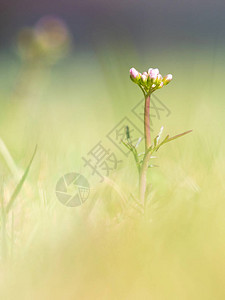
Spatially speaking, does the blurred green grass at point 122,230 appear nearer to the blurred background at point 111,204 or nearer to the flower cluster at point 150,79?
the blurred background at point 111,204

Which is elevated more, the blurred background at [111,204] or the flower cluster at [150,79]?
the flower cluster at [150,79]

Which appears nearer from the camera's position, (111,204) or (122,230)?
(122,230)

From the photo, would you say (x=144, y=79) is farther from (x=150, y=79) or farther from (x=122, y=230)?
(x=122, y=230)

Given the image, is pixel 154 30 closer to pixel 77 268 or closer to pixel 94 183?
pixel 94 183

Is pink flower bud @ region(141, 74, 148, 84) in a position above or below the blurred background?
above

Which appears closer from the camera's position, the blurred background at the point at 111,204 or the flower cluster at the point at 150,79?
the blurred background at the point at 111,204

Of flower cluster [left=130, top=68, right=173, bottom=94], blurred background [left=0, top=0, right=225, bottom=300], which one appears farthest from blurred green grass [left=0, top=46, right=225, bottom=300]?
flower cluster [left=130, top=68, right=173, bottom=94]

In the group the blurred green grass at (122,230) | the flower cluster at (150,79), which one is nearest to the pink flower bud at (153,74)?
the flower cluster at (150,79)

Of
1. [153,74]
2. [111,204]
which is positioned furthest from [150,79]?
[111,204]

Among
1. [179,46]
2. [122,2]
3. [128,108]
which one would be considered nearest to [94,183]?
[128,108]

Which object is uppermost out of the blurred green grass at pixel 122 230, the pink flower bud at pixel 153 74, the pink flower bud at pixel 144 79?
the pink flower bud at pixel 153 74

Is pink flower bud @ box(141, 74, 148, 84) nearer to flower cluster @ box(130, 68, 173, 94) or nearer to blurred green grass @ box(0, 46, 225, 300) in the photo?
flower cluster @ box(130, 68, 173, 94)
